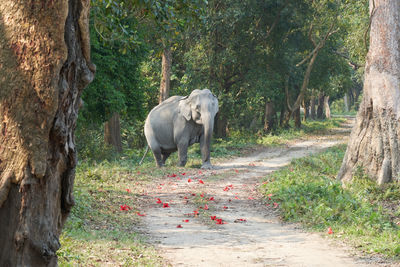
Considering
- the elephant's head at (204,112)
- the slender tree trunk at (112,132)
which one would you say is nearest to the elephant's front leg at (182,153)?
the elephant's head at (204,112)

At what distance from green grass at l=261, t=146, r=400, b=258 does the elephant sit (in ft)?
13.0

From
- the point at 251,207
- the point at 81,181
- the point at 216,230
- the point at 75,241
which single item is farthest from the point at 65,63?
the point at 81,181

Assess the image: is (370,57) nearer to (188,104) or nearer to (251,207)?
(251,207)

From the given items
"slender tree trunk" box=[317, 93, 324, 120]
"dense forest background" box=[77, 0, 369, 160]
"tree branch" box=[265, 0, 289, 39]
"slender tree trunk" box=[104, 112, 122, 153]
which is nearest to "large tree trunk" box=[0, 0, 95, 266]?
"dense forest background" box=[77, 0, 369, 160]

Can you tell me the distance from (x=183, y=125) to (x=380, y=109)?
24.9 feet

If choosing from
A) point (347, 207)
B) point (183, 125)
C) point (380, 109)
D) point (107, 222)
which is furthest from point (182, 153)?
point (347, 207)

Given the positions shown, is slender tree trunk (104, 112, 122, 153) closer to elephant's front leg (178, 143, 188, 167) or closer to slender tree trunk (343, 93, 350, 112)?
elephant's front leg (178, 143, 188, 167)

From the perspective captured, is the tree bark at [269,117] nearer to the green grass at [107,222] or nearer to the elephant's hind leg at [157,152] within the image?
the elephant's hind leg at [157,152]

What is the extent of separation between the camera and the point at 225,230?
9031 millimetres

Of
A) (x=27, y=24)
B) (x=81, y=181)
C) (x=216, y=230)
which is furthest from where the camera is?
(x=81, y=181)

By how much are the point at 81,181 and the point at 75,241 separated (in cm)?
582

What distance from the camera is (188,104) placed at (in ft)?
60.1

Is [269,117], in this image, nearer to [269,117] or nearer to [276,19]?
[269,117]

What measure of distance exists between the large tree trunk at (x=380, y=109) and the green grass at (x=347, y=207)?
0.47m
